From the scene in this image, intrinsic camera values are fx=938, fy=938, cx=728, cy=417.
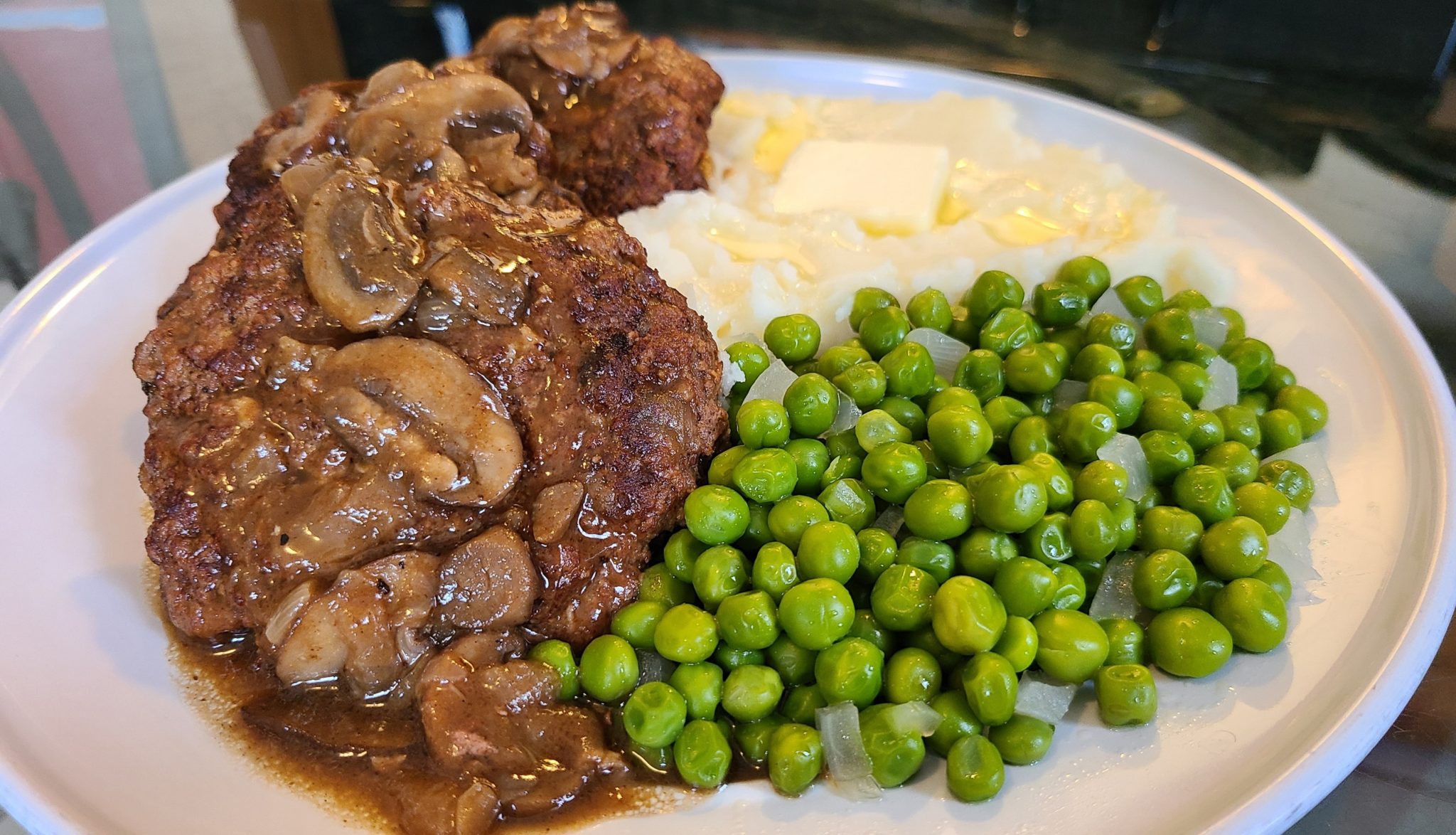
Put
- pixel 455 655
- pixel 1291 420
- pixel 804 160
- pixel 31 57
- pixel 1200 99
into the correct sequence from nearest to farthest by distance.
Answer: pixel 455 655 < pixel 1291 420 < pixel 804 160 < pixel 1200 99 < pixel 31 57

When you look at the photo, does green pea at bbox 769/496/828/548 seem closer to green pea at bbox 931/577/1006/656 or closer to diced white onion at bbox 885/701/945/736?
green pea at bbox 931/577/1006/656

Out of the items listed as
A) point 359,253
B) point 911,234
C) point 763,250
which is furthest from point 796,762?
point 911,234

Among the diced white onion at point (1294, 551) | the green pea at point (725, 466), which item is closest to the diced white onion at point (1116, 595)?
the diced white onion at point (1294, 551)

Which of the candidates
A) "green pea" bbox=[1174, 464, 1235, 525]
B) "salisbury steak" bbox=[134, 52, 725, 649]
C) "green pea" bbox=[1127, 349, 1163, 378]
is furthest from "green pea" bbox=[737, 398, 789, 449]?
"green pea" bbox=[1127, 349, 1163, 378]

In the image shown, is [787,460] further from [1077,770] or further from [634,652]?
[1077,770]

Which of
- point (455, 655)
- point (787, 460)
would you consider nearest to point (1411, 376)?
point (787, 460)

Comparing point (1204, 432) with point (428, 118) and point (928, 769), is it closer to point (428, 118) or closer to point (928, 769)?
point (928, 769)
